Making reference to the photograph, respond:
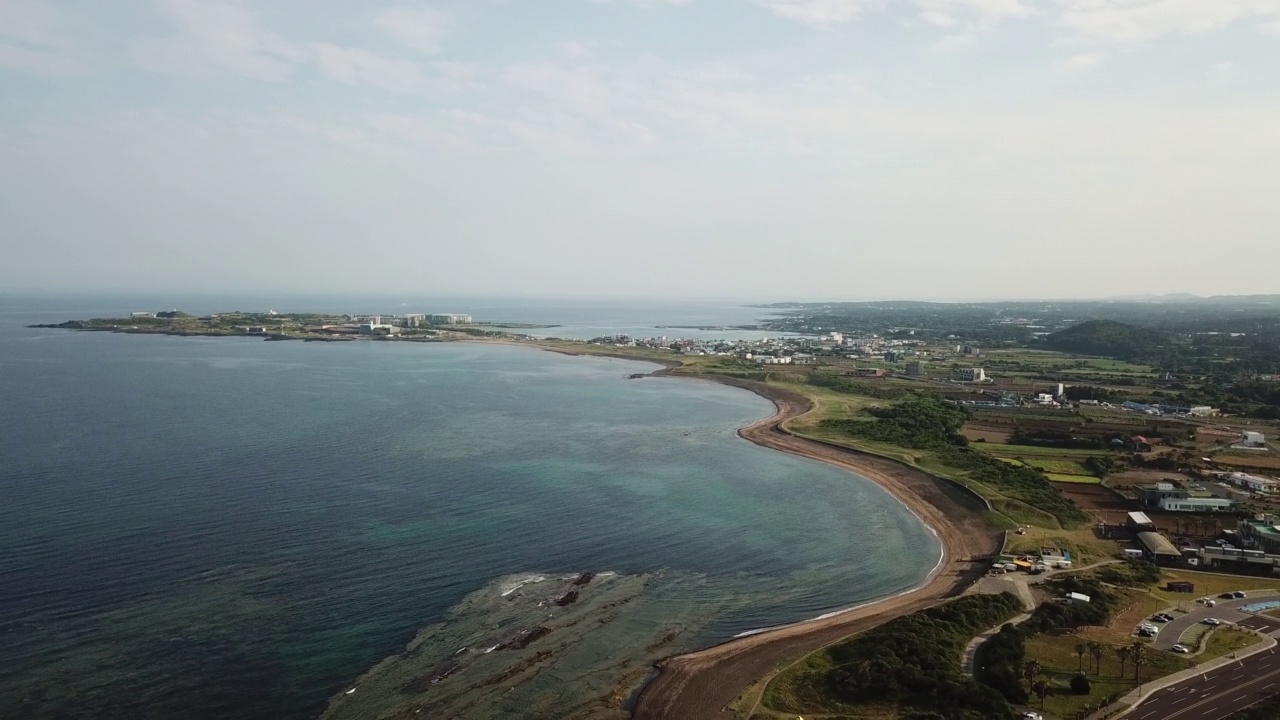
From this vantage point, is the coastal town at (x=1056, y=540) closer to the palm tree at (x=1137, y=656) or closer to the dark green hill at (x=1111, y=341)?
the palm tree at (x=1137, y=656)

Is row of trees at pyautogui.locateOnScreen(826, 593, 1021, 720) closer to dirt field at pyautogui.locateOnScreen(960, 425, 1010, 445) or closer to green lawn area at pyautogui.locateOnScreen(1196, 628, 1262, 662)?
green lawn area at pyautogui.locateOnScreen(1196, 628, 1262, 662)

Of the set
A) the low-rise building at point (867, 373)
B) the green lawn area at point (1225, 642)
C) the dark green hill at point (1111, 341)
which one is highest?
the dark green hill at point (1111, 341)

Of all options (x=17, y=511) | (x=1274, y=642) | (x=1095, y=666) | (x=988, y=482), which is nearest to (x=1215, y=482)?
(x=988, y=482)

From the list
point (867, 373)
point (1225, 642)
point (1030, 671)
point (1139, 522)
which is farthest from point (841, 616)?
point (867, 373)

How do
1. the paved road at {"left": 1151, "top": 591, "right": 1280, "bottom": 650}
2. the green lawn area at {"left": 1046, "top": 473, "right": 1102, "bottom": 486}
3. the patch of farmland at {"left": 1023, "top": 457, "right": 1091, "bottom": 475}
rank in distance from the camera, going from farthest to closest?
the patch of farmland at {"left": 1023, "top": 457, "right": 1091, "bottom": 475}
the green lawn area at {"left": 1046, "top": 473, "right": 1102, "bottom": 486}
the paved road at {"left": 1151, "top": 591, "right": 1280, "bottom": 650}

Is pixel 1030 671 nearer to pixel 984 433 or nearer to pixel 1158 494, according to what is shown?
pixel 1158 494

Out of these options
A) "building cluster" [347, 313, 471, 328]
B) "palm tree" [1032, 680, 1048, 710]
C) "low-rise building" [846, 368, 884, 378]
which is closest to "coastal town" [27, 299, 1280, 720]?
"palm tree" [1032, 680, 1048, 710]

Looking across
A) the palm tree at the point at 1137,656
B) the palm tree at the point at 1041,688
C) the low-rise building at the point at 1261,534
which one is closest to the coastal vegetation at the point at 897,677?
the palm tree at the point at 1041,688
